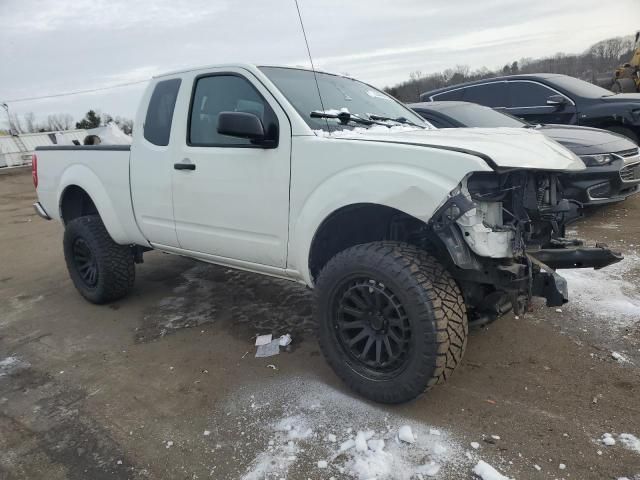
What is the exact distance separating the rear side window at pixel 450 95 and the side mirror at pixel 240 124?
626cm

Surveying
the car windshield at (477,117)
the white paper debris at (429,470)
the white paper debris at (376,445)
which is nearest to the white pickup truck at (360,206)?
the white paper debris at (376,445)

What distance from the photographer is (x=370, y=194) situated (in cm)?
266

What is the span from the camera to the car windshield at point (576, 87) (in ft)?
25.9

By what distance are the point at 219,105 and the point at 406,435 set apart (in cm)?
257

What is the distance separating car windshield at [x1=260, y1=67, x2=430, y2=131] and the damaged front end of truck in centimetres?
107

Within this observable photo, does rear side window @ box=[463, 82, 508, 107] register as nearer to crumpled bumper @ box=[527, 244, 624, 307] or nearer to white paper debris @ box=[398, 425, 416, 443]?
crumpled bumper @ box=[527, 244, 624, 307]

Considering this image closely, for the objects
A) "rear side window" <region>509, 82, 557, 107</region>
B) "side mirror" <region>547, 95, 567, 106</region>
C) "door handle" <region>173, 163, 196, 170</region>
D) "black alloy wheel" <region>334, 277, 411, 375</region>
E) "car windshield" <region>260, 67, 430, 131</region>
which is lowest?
"black alloy wheel" <region>334, 277, 411, 375</region>

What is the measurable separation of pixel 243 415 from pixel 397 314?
1079mm

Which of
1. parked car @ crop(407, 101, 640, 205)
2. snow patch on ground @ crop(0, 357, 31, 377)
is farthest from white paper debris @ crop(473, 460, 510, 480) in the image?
parked car @ crop(407, 101, 640, 205)

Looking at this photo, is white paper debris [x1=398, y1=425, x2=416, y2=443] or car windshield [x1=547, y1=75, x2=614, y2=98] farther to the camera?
car windshield [x1=547, y1=75, x2=614, y2=98]

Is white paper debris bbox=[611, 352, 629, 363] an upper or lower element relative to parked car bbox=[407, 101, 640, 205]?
lower

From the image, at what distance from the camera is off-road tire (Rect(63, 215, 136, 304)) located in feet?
14.8

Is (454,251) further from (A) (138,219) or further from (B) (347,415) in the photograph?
(A) (138,219)

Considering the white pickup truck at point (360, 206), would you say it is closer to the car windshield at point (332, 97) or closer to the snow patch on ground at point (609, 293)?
the car windshield at point (332, 97)
